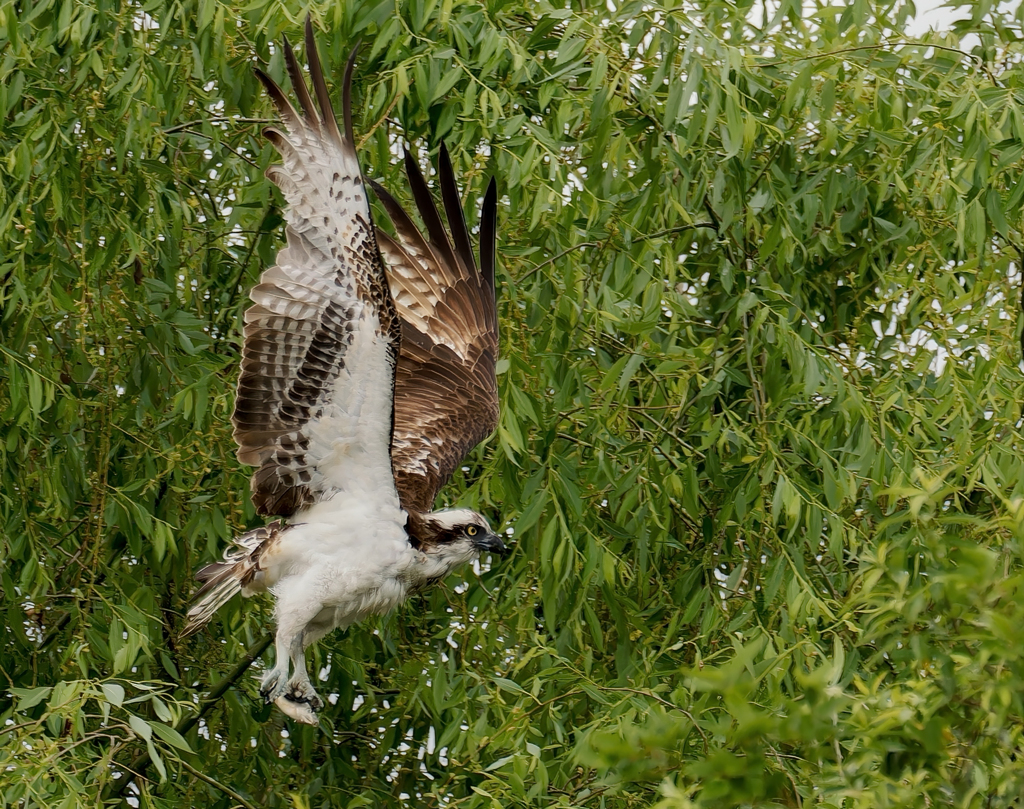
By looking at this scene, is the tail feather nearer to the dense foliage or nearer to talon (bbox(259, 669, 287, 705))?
the dense foliage

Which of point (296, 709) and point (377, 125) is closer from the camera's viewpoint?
point (377, 125)

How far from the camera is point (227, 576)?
466 centimetres

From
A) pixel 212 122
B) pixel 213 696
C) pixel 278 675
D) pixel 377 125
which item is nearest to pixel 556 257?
pixel 377 125

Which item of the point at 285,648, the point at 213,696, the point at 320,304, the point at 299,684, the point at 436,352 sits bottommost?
the point at 213,696

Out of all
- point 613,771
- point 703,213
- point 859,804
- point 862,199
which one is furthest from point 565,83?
point 859,804

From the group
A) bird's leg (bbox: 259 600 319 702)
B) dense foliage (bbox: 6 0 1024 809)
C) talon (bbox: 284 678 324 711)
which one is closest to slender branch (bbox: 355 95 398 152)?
dense foliage (bbox: 6 0 1024 809)

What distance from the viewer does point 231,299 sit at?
5.25 meters

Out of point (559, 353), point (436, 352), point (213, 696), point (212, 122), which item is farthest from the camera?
point (436, 352)

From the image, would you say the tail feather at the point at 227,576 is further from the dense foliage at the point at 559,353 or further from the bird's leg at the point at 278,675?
the bird's leg at the point at 278,675

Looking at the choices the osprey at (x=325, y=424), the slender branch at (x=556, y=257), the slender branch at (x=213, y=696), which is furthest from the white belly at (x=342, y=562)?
the slender branch at (x=556, y=257)

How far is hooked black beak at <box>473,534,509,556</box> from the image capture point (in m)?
4.55

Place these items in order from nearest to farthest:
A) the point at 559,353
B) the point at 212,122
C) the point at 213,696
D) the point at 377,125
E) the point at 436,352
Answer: the point at 377,125
the point at 559,353
the point at 213,696
the point at 212,122
the point at 436,352

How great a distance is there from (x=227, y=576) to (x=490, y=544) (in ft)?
2.71

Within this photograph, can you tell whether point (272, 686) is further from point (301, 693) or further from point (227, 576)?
point (227, 576)
